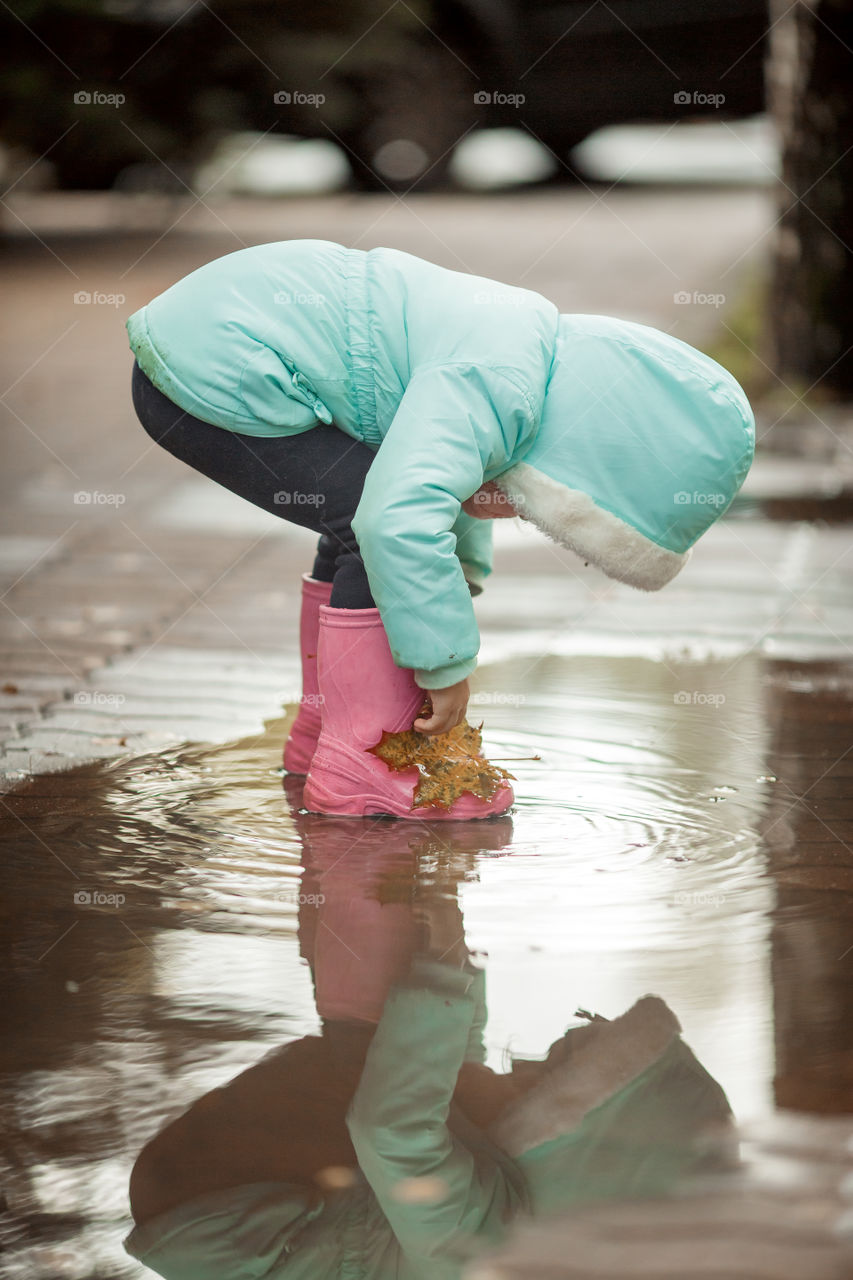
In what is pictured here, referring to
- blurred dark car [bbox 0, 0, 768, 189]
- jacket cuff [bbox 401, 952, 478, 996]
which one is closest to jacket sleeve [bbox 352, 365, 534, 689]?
jacket cuff [bbox 401, 952, 478, 996]

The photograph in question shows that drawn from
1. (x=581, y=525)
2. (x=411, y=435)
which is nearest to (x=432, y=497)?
(x=411, y=435)

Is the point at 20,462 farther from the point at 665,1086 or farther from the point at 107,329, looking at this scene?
the point at 665,1086

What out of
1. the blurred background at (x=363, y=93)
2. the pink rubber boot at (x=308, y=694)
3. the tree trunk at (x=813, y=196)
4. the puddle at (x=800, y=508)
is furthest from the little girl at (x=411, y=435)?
the blurred background at (x=363, y=93)

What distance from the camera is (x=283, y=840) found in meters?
2.33

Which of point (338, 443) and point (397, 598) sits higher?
point (338, 443)

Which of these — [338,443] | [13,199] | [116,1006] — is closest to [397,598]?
[338,443]

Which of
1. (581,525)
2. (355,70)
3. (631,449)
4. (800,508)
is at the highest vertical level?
(355,70)

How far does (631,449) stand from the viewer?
2311mm

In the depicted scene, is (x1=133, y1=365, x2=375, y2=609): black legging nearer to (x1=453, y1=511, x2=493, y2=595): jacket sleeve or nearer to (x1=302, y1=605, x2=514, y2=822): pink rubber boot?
(x1=302, y1=605, x2=514, y2=822): pink rubber boot

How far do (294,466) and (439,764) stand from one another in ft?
1.74

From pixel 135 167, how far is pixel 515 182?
301 cm

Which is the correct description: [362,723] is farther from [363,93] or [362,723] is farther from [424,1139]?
[363,93]

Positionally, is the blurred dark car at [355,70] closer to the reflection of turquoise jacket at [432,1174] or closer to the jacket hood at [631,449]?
the jacket hood at [631,449]

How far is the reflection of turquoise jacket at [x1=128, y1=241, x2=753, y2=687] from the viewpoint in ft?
7.34
